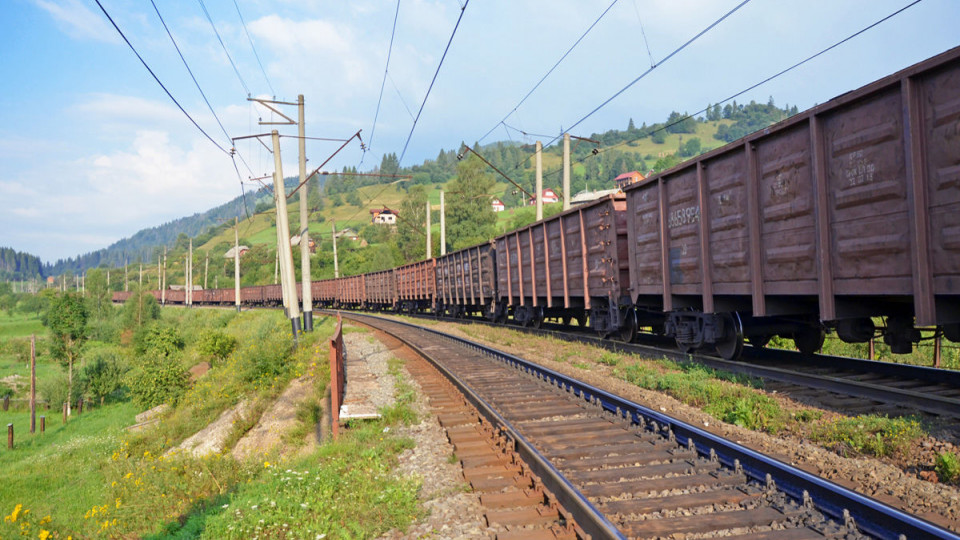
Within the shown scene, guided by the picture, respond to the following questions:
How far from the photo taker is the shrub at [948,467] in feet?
15.0

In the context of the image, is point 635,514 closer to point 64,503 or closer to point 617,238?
point 617,238

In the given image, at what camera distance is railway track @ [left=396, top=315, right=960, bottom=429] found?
636 centimetres

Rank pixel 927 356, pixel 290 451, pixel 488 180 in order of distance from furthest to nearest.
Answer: pixel 488 180, pixel 927 356, pixel 290 451

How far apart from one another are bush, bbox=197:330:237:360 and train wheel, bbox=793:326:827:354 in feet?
89.7

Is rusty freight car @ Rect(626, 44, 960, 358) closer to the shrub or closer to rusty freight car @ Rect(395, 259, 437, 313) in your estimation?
the shrub

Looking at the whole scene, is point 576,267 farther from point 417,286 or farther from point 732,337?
point 417,286

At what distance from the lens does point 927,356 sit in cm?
1162

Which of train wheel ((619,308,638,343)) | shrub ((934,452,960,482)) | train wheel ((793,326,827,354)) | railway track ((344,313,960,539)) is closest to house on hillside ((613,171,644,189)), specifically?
train wheel ((619,308,638,343))

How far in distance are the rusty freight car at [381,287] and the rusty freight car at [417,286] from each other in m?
0.78

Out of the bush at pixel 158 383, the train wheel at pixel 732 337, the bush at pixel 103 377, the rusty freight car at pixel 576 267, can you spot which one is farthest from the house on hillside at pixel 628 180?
the bush at pixel 103 377

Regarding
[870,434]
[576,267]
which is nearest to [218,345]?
→ [576,267]

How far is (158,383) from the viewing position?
29.9 meters

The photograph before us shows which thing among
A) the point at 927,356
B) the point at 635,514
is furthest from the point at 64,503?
the point at 927,356

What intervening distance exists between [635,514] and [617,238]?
375 inches
